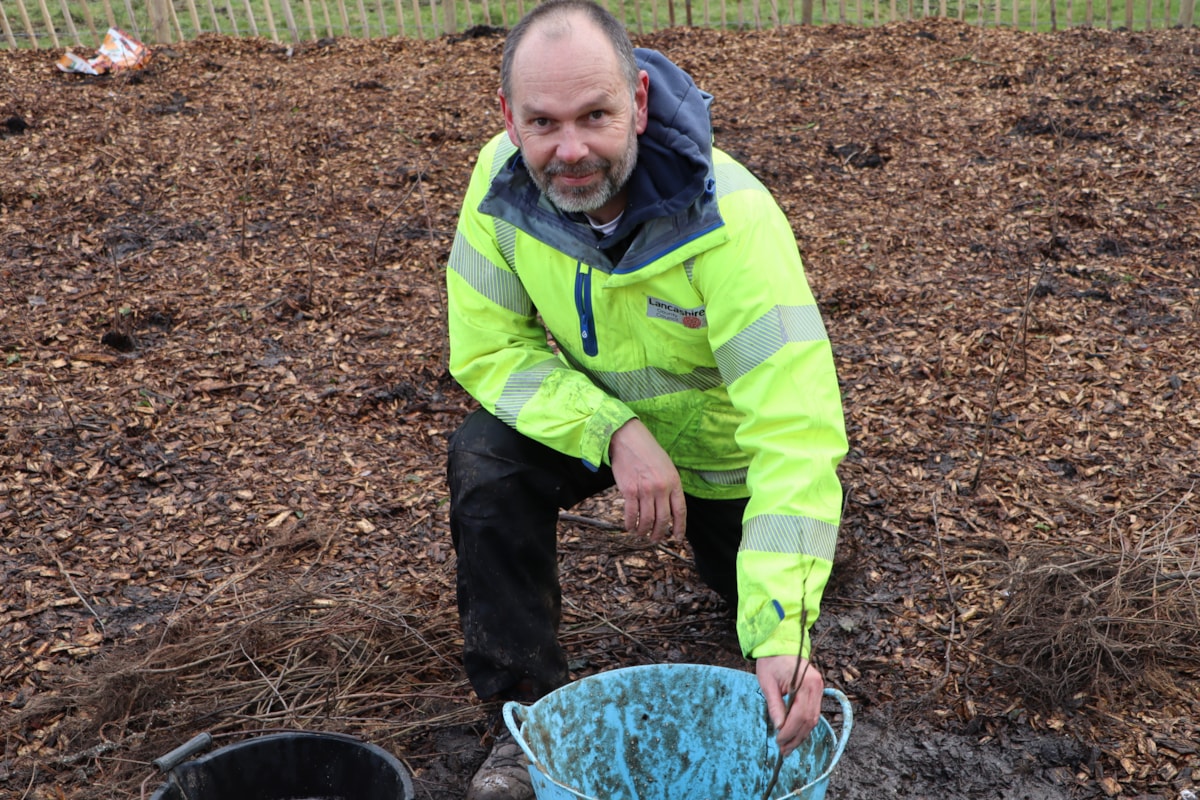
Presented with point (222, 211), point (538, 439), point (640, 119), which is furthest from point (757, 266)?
point (222, 211)

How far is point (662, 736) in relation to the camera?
227 cm

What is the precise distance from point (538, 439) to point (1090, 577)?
4.95 ft

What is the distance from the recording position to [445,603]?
2.96 m

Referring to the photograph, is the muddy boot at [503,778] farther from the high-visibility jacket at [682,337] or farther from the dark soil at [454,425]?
the high-visibility jacket at [682,337]

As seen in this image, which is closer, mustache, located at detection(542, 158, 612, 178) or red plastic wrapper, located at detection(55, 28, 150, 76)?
mustache, located at detection(542, 158, 612, 178)

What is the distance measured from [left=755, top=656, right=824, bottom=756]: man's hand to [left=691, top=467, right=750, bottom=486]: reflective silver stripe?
761mm

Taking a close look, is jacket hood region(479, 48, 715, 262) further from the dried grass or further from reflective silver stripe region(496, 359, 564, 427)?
the dried grass

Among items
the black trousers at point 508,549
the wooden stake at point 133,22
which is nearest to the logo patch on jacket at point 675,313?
the black trousers at point 508,549

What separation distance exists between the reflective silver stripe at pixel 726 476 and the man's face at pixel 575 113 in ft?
2.19

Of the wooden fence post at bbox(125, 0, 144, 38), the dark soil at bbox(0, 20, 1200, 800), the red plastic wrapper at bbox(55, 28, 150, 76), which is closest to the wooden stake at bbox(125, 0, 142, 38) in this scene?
the wooden fence post at bbox(125, 0, 144, 38)

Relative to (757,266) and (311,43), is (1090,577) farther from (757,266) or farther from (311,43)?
(311,43)

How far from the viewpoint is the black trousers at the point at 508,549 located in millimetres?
2361

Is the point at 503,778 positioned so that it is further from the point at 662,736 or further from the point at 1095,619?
the point at 1095,619

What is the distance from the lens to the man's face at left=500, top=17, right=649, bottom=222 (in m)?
2.15
